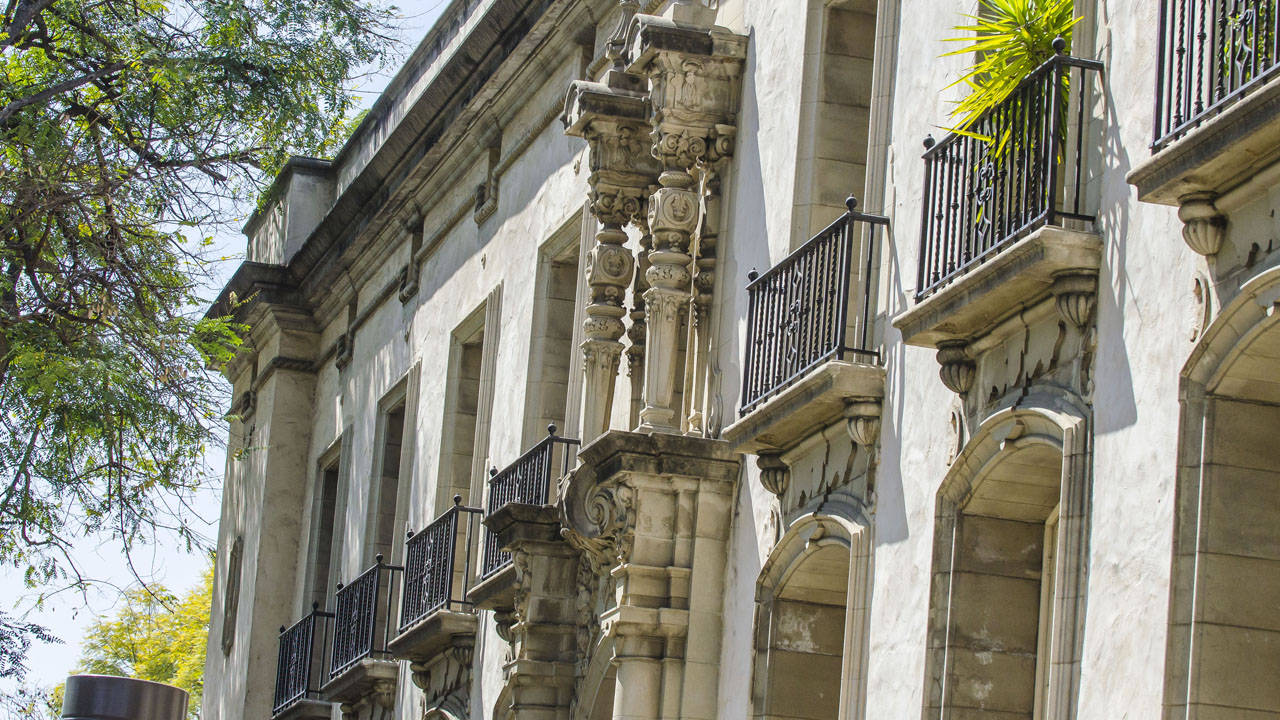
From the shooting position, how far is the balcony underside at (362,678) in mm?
20859

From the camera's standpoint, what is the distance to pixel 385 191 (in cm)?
2406

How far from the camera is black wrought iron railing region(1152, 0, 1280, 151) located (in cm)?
847

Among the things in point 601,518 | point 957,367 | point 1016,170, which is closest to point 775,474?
point 601,518

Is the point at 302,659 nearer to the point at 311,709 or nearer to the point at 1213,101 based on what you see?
the point at 311,709

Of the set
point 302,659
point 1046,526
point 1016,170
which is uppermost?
point 1016,170

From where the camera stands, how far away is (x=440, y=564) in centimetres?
1902

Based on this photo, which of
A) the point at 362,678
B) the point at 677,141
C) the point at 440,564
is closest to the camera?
the point at 677,141

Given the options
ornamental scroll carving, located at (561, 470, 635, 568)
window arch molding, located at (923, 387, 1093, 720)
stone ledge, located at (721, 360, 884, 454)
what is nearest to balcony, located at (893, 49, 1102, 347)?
window arch molding, located at (923, 387, 1093, 720)

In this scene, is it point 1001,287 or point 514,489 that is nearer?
point 1001,287

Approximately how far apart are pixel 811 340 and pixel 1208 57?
3764 mm

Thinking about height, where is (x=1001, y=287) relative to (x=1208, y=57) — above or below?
below

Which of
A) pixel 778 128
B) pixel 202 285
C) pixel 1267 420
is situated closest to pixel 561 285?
pixel 202 285

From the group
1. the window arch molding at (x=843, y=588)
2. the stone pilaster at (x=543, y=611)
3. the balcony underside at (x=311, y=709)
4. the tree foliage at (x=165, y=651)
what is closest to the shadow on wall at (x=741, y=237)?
the window arch molding at (x=843, y=588)

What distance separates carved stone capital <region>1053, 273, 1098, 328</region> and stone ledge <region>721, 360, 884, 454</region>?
2.16 meters
